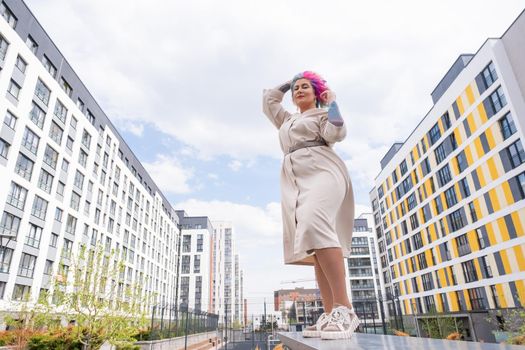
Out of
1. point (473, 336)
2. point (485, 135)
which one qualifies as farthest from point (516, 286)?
point (485, 135)

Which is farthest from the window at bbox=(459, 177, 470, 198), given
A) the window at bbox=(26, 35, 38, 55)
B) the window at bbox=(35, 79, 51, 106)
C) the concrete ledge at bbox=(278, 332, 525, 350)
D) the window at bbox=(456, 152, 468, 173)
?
the window at bbox=(26, 35, 38, 55)

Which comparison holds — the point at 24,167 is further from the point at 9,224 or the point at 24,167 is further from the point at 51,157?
the point at 9,224

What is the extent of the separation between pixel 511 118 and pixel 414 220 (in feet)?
58.3

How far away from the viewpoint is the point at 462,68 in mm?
33156

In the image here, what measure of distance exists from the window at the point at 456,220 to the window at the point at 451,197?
91cm

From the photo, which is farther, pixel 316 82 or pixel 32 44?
pixel 32 44

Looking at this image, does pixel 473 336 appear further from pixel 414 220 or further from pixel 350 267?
pixel 350 267

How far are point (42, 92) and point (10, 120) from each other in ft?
16.3

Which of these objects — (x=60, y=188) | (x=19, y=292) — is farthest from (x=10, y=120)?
(x=19, y=292)

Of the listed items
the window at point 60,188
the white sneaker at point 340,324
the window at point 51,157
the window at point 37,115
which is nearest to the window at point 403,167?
the window at point 60,188

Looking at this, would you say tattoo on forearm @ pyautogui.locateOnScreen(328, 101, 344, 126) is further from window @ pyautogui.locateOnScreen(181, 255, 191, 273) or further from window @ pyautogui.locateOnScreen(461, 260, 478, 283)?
window @ pyautogui.locateOnScreen(181, 255, 191, 273)

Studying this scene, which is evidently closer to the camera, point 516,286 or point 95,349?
point 95,349

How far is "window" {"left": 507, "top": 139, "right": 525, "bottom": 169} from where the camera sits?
83.8 ft

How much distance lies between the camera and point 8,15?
84.5 ft
